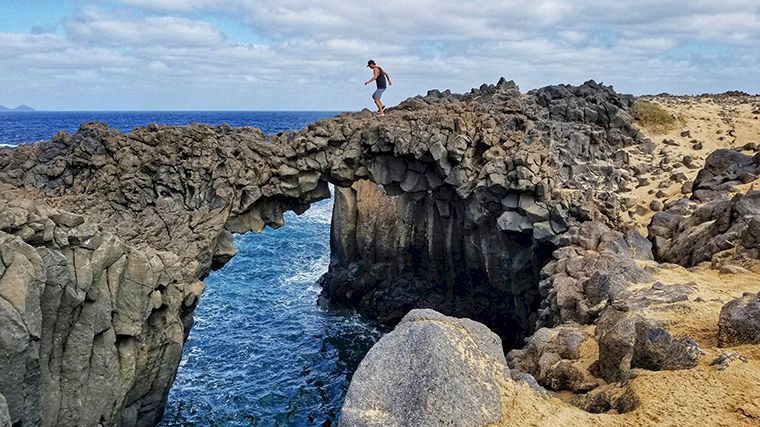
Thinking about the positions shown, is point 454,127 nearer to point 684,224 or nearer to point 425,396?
point 684,224

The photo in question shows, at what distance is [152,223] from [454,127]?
42.7 feet

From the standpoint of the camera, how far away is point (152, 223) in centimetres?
2264

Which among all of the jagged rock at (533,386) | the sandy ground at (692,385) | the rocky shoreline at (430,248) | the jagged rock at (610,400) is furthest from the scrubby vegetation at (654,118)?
the jagged rock at (533,386)

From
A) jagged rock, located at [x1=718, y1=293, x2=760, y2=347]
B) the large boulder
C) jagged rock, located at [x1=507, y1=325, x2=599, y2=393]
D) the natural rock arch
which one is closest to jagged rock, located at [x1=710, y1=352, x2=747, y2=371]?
jagged rock, located at [x1=718, y1=293, x2=760, y2=347]

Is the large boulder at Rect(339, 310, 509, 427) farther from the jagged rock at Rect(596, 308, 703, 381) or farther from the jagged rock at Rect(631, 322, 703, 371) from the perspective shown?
the jagged rock at Rect(631, 322, 703, 371)

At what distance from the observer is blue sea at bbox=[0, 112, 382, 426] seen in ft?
83.9

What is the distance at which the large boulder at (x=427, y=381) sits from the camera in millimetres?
10133

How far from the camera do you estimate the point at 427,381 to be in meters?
10.6

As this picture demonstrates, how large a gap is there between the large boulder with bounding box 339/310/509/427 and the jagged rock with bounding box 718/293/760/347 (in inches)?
181

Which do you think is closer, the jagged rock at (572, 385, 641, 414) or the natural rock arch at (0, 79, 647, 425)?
the jagged rock at (572, 385, 641, 414)

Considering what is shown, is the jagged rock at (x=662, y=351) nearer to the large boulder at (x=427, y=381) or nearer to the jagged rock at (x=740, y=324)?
the jagged rock at (x=740, y=324)

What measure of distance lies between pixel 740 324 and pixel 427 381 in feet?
21.3

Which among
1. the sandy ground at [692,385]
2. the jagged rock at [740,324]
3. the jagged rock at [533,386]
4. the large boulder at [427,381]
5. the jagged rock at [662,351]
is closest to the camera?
the sandy ground at [692,385]

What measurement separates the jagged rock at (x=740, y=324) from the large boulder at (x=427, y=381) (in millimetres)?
4599
